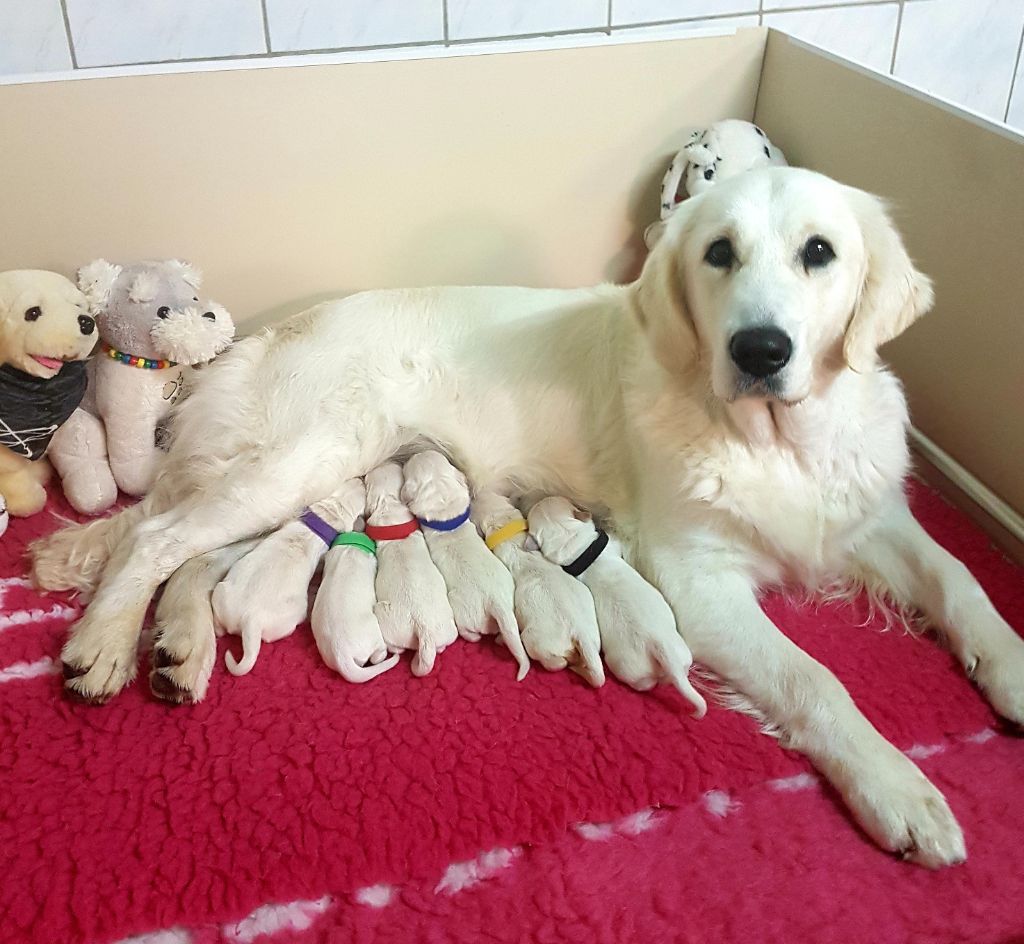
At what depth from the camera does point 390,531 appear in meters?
1.87

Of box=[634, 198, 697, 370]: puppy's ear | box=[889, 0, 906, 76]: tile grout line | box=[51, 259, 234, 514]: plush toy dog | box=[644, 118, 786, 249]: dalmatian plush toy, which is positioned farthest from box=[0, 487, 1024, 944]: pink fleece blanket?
box=[889, 0, 906, 76]: tile grout line

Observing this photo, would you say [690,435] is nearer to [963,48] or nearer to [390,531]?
[390,531]

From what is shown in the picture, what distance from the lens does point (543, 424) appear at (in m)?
2.05

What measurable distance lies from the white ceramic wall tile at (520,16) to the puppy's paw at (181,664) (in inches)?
66.8

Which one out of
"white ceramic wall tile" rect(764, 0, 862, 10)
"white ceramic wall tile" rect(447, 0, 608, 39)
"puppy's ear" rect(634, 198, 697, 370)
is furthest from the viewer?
"white ceramic wall tile" rect(764, 0, 862, 10)

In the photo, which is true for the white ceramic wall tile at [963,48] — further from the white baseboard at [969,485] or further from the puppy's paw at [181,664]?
the puppy's paw at [181,664]

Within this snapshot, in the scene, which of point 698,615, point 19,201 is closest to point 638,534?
point 698,615

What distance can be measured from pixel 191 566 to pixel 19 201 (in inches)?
41.9

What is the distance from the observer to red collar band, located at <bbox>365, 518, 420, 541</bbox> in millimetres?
1863

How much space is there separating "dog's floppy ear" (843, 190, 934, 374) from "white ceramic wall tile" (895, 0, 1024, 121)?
5.05 feet

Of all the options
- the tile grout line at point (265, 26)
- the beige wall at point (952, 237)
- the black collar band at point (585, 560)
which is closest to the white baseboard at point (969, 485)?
the beige wall at point (952, 237)

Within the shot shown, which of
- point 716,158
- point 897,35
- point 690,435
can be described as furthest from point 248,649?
point 897,35

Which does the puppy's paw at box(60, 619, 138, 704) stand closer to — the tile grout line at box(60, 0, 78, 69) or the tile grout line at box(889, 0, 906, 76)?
the tile grout line at box(60, 0, 78, 69)

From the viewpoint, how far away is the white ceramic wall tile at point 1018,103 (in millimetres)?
2922
